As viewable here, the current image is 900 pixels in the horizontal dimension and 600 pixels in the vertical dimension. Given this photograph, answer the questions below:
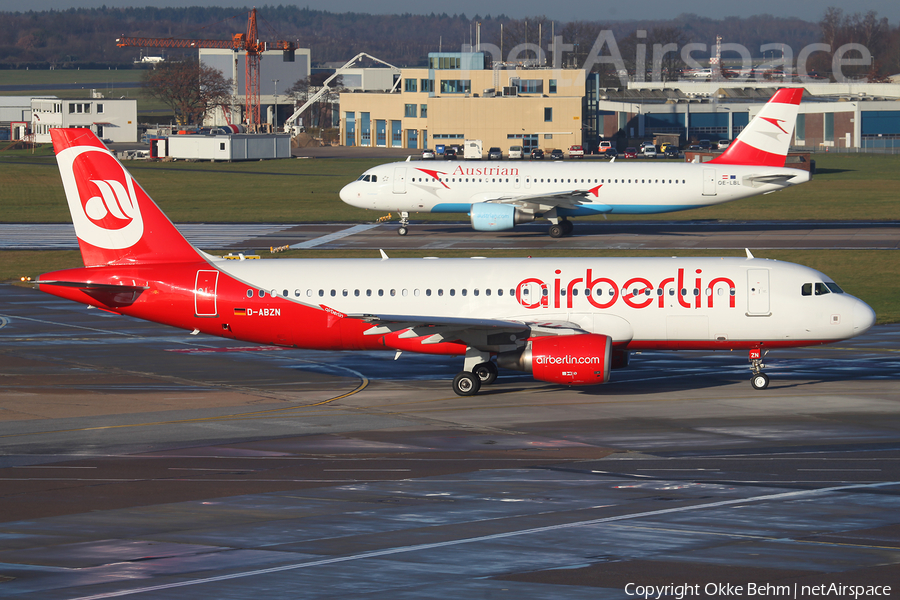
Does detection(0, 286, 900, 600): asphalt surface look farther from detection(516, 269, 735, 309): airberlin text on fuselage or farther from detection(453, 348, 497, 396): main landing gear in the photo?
detection(516, 269, 735, 309): airberlin text on fuselage

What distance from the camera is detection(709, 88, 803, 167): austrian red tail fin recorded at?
78.6 m

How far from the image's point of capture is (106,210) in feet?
123

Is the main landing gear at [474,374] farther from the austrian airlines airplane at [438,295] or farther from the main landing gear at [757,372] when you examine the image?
the main landing gear at [757,372]

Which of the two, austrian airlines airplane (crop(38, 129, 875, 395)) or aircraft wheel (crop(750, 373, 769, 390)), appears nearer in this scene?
austrian airlines airplane (crop(38, 129, 875, 395))

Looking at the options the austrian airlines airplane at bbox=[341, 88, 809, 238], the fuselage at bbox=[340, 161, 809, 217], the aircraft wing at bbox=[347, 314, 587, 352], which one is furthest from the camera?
the fuselage at bbox=[340, 161, 809, 217]

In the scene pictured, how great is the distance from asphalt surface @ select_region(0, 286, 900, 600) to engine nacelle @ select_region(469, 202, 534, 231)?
117ft

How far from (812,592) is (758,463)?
10.2m

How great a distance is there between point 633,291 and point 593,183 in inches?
1771

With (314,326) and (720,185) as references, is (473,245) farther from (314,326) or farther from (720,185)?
(314,326)

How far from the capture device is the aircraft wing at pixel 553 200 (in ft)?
259

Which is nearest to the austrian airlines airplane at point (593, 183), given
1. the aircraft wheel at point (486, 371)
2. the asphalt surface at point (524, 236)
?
the asphalt surface at point (524, 236)

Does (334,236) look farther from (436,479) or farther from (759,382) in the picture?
(436,479)

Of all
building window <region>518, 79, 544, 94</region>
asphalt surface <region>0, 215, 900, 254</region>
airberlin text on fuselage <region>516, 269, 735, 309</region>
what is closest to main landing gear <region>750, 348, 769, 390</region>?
airberlin text on fuselage <region>516, 269, 735, 309</region>

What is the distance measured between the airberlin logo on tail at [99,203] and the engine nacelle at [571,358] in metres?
14.7
